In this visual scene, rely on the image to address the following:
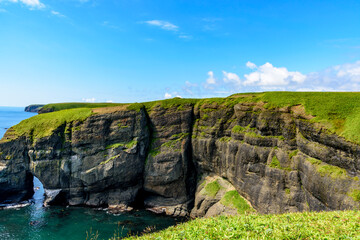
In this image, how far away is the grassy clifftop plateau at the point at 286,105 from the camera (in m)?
28.1

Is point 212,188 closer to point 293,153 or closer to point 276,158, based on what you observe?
point 276,158

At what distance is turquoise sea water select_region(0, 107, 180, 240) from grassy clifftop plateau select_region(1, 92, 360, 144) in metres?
17.6

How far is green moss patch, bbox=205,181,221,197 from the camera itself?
44.7m

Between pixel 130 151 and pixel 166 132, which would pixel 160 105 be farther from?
pixel 130 151

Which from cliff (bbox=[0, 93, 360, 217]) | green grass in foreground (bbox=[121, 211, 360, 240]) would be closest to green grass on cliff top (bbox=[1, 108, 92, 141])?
cliff (bbox=[0, 93, 360, 217])

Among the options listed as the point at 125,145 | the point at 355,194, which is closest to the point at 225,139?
the point at 125,145

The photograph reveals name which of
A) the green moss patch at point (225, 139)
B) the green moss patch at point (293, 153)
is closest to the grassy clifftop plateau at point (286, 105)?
the green moss patch at point (293, 153)

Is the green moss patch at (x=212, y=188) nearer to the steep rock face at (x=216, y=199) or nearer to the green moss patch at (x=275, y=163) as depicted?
the steep rock face at (x=216, y=199)

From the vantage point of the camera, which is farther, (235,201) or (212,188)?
(212,188)

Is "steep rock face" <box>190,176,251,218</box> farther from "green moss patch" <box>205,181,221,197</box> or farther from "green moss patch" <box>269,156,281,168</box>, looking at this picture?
"green moss patch" <box>269,156,281,168</box>

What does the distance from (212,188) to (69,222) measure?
96.4 feet

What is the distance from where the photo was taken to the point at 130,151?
160ft

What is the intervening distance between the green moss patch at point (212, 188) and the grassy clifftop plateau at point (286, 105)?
1738 cm

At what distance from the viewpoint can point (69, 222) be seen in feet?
134
